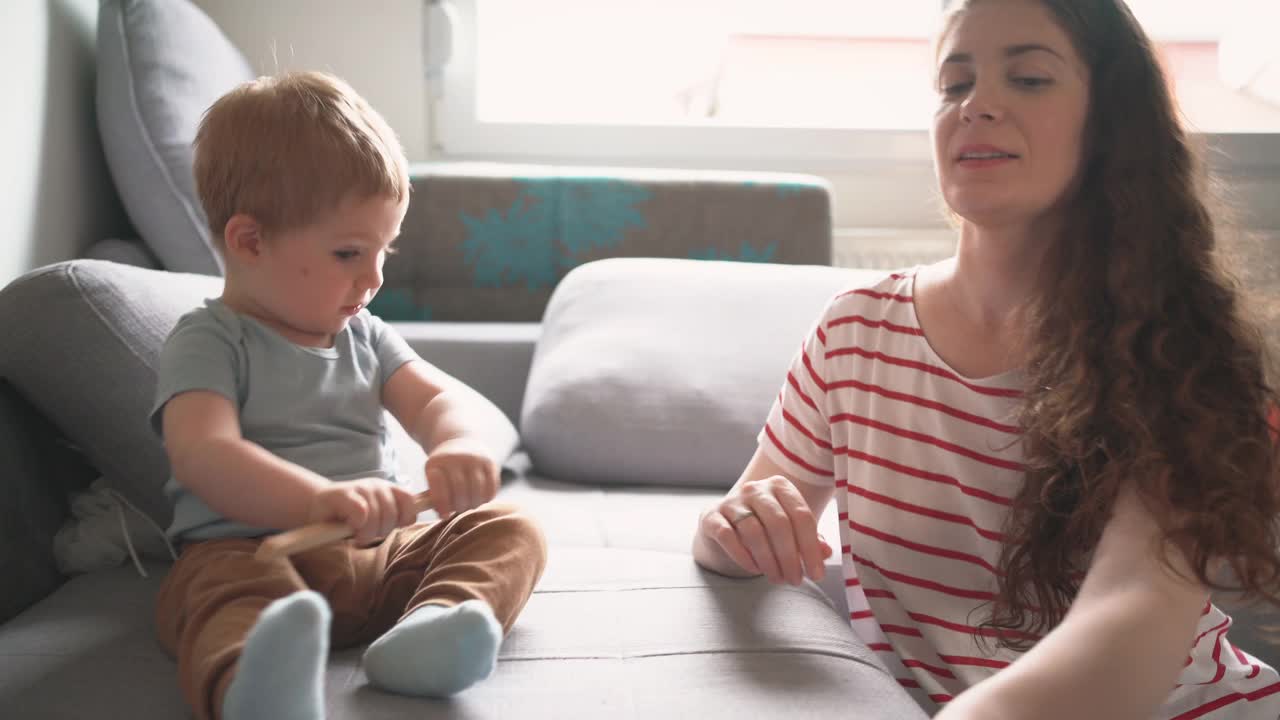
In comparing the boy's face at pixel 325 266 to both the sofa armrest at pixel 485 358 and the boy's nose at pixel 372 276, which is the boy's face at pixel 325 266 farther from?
the sofa armrest at pixel 485 358

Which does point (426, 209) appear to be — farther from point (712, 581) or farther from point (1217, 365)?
point (1217, 365)

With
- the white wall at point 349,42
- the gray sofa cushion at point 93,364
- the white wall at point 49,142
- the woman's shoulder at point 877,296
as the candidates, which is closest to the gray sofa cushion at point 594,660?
the gray sofa cushion at point 93,364

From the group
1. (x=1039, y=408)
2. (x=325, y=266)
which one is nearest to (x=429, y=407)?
(x=325, y=266)

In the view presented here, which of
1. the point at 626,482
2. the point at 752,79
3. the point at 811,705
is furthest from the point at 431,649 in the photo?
the point at 752,79

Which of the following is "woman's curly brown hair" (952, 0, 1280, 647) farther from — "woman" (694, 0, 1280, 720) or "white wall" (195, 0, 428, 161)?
"white wall" (195, 0, 428, 161)

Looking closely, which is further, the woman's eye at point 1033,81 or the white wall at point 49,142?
the white wall at point 49,142

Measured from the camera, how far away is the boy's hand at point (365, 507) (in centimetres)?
80

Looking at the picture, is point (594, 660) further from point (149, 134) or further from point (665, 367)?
point (149, 134)

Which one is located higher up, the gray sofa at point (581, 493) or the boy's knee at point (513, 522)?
the boy's knee at point (513, 522)

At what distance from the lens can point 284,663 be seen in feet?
2.17

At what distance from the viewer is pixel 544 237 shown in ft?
6.75

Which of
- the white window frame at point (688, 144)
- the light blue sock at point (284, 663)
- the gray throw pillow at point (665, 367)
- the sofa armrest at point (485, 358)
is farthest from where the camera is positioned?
the white window frame at point (688, 144)

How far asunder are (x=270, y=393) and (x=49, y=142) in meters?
0.81

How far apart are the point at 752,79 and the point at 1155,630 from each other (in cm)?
221
